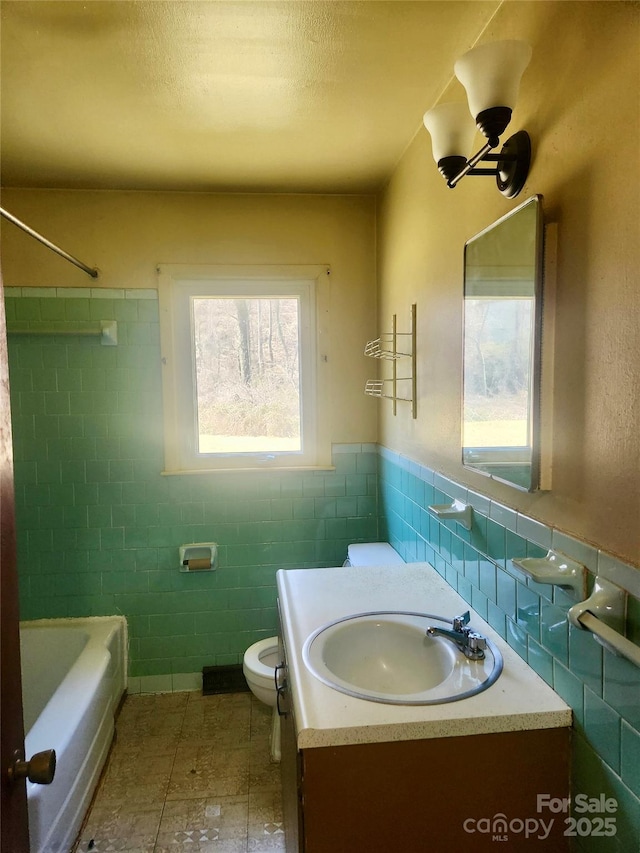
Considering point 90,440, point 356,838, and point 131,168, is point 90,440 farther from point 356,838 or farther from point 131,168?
point 356,838

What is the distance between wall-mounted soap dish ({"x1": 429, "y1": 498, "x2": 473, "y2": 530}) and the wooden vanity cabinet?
0.56 meters

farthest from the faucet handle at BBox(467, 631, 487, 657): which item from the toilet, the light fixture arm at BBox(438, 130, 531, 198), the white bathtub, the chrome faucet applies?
the white bathtub

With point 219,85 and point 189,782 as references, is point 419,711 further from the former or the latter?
point 219,85

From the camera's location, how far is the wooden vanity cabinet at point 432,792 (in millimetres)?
1008

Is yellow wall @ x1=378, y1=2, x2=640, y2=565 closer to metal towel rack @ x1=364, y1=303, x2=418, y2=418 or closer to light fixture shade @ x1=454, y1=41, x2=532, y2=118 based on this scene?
light fixture shade @ x1=454, y1=41, x2=532, y2=118

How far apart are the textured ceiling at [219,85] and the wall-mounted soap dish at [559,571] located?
1.35 meters

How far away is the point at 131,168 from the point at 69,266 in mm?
587

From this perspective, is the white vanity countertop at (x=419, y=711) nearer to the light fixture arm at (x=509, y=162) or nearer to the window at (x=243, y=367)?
the light fixture arm at (x=509, y=162)

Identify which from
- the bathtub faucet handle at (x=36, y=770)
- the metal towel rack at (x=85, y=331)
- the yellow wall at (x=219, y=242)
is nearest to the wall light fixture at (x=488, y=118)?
the yellow wall at (x=219, y=242)

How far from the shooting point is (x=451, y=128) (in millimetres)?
1285

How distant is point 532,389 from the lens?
1114 mm

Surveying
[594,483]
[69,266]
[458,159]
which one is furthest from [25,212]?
[594,483]

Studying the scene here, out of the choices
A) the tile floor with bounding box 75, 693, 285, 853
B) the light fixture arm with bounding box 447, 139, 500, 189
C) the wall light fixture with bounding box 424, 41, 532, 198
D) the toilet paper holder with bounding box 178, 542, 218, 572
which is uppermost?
the wall light fixture with bounding box 424, 41, 532, 198

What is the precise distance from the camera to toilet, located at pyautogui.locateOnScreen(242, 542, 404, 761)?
2.16 metres
